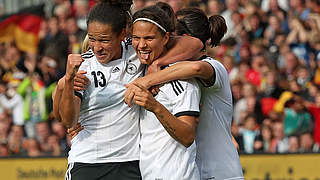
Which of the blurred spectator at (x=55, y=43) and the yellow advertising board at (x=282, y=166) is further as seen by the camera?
the blurred spectator at (x=55, y=43)

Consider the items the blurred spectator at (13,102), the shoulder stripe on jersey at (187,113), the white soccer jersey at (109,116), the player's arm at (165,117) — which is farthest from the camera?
the blurred spectator at (13,102)

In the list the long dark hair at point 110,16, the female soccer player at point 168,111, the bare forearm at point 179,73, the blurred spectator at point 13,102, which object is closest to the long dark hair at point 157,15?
the female soccer player at point 168,111

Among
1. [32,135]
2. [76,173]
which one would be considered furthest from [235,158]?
[32,135]

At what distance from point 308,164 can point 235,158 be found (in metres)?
4.70

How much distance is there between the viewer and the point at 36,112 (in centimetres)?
1223

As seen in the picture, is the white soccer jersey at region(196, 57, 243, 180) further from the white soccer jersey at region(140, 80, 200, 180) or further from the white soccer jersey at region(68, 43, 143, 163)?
the white soccer jersey at region(68, 43, 143, 163)

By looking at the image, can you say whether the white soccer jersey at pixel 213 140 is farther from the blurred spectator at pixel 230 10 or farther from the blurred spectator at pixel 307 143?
the blurred spectator at pixel 230 10

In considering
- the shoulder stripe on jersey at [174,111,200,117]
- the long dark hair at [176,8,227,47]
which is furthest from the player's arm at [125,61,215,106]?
the long dark hair at [176,8,227,47]

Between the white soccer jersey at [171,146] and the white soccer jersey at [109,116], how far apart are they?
18 centimetres

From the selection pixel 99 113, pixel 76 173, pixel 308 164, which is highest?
pixel 99 113

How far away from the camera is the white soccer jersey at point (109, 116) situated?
5.28 meters

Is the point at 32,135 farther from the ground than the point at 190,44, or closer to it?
closer to it

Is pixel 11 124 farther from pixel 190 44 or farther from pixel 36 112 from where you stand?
pixel 190 44

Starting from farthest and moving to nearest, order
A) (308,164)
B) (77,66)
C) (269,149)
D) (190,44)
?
(269,149) < (308,164) < (190,44) < (77,66)
